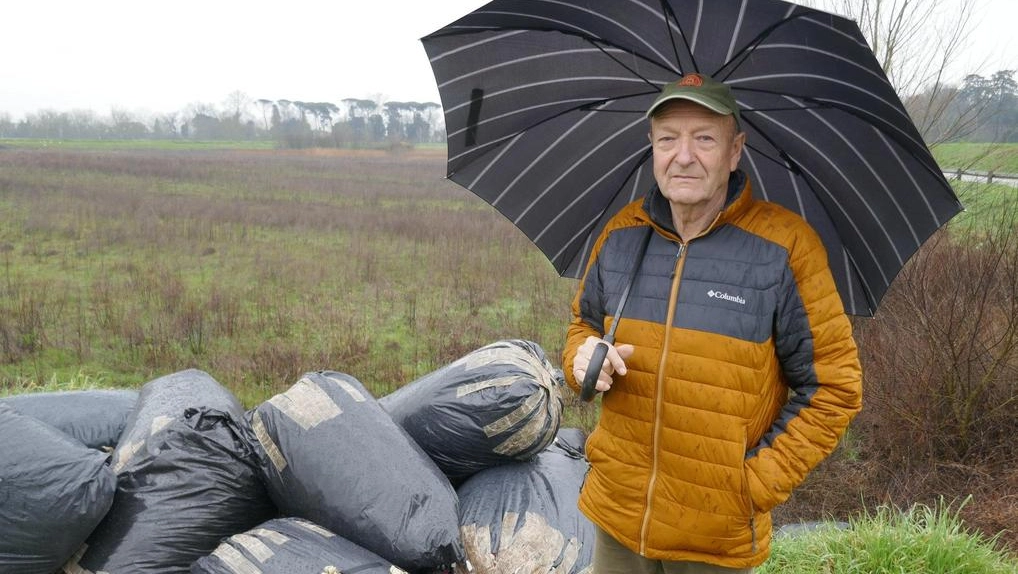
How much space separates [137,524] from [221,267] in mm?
8904

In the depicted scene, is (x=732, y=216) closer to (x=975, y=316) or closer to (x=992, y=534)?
(x=992, y=534)

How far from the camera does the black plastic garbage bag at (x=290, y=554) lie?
6.70 ft

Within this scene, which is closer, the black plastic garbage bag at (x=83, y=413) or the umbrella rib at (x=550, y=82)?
the umbrella rib at (x=550, y=82)

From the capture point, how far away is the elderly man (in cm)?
135

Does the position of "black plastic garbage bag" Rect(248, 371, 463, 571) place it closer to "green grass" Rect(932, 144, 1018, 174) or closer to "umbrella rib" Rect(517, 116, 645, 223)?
"umbrella rib" Rect(517, 116, 645, 223)

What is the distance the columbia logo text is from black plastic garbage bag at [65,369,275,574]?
5.83 ft

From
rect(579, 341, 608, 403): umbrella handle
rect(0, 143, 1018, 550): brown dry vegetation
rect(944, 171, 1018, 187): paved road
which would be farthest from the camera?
rect(944, 171, 1018, 187): paved road

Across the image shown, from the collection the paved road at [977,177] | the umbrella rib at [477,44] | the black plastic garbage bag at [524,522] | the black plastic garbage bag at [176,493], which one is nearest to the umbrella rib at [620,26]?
the umbrella rib at [477,44]

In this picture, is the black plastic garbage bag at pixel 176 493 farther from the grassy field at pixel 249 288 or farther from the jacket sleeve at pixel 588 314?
the grassy field at pixel 249 288

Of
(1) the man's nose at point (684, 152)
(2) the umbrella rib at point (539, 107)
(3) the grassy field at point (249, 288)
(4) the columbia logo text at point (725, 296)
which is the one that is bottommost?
(3) the grassy field at point (249, 288)

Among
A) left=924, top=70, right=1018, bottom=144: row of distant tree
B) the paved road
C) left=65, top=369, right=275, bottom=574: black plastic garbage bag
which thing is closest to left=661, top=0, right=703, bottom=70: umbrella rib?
left=65, top=369, right=275, bottom=574: black plastic garbage bag

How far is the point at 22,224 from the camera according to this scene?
12422 millimetres

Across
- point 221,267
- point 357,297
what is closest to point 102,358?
point 357,297

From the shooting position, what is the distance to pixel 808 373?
1.35 metres
